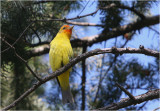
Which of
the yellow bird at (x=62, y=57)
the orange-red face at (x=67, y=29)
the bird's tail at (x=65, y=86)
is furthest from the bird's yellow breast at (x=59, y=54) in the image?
the orange-red face at (x=67, y=29)

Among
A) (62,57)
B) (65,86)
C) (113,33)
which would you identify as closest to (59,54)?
(62,57)

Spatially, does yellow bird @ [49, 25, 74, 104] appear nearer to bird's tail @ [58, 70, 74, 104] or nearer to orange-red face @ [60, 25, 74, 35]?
bird's tail @ [58, 70, 74, 104]

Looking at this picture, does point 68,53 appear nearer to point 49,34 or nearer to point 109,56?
point 49,34

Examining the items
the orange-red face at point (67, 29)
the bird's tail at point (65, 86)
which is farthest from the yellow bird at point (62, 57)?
the orange-red face at point (67, 29)

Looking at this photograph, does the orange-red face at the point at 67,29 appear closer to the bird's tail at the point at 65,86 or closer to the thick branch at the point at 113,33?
the thick branch at the point at 113,33

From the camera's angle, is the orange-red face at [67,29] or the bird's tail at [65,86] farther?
the orange-red face at [67,29]

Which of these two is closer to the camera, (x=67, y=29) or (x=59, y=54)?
(x=59, y=54)

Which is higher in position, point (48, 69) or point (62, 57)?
point (62, 57)

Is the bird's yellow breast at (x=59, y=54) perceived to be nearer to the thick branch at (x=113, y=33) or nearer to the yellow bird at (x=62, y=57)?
the yellow bird at (x=62, y=57)

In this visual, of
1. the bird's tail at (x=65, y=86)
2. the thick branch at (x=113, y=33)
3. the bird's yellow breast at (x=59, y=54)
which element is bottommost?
the bird's tail at (x=65, y=86)

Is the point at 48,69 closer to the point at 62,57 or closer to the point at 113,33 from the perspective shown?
the point at 62,57

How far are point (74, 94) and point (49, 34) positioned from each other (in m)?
1.15

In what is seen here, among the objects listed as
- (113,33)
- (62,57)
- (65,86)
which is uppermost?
(113,33)

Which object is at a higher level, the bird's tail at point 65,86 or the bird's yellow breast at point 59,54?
the bird's yellow breast at point 59,54
